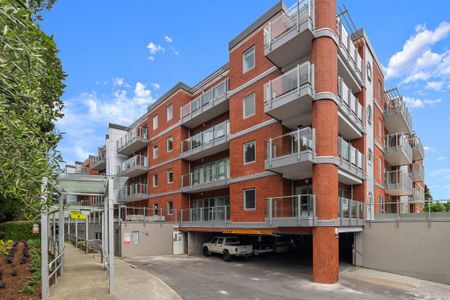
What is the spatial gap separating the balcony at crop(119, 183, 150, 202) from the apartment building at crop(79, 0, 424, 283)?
19 centimetres

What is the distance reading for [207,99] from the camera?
23391 mm

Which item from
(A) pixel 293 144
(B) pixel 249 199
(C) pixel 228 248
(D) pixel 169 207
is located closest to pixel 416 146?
(B) pixel 249 199

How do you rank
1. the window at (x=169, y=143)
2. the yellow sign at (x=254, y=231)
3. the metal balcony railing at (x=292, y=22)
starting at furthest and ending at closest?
the window at (x=169, y=143) → the yellow sign at (x=254, y=231) → the metal balcony railing at (x=292, y=22)

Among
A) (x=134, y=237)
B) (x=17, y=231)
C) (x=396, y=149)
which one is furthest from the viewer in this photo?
(x=17, y=231)

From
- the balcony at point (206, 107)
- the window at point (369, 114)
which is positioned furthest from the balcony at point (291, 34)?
the window at point (369, 114)

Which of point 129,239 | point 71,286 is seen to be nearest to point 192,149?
point 129,239

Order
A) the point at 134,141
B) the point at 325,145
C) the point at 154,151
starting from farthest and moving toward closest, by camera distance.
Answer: the point at 134,141
the point at 154,151
the point at 325,145

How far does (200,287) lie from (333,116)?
908 cm

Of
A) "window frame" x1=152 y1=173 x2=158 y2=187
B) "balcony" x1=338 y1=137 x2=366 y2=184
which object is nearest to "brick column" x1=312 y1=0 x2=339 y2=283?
"balcony" x1=338 y1=137 x2=366 y2=184

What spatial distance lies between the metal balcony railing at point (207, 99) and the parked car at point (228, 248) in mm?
9217

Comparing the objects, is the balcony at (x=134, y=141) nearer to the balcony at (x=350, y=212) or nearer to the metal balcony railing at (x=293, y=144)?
the metal balcony railing at (x=293, y=144)

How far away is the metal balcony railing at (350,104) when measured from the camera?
15.3 m

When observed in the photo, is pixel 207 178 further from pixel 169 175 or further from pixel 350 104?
pixel 350 104

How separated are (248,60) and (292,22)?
481 cm
